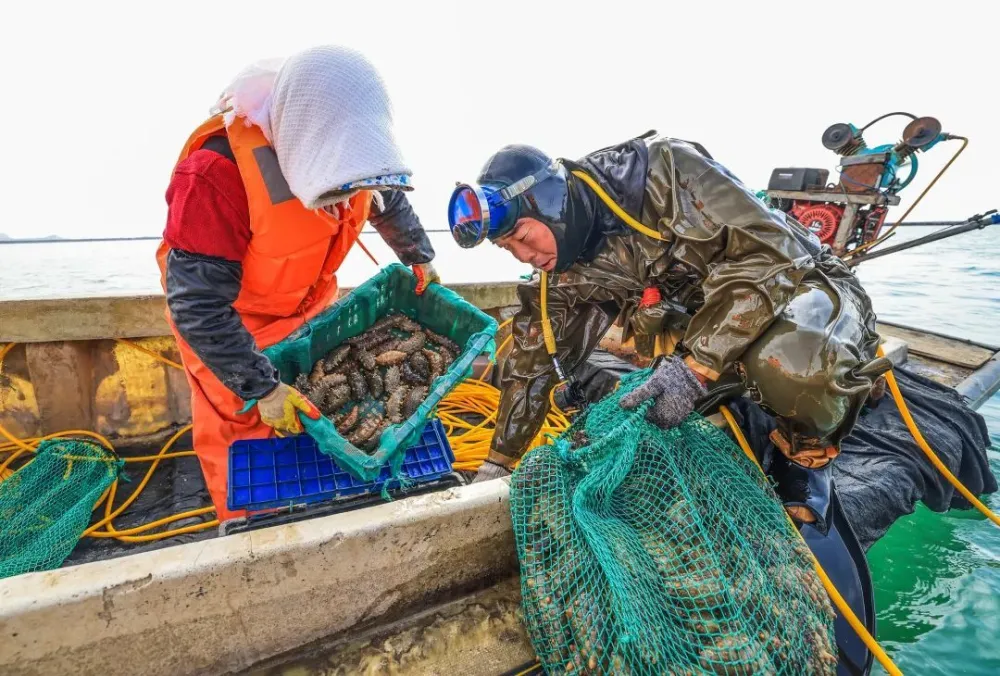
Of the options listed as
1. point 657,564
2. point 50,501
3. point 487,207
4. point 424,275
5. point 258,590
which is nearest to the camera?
point 258,590

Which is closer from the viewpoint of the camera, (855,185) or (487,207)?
(487,207)

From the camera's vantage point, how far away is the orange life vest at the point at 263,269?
69.7 inches

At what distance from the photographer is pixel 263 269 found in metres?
2.05

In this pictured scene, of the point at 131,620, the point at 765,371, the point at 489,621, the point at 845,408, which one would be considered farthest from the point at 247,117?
the point at 845,408

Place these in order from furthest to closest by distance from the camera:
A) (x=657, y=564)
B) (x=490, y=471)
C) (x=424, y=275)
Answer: (x=424, y=275) → (x=490, y=471) → (x=657, y=564)

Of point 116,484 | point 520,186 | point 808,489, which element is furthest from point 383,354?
point 808,489

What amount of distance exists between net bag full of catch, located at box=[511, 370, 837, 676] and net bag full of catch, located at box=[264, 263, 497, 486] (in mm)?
713

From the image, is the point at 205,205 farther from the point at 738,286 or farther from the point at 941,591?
the point at 941,591

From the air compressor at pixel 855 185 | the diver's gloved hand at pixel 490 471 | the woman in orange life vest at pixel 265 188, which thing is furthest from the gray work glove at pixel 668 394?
the air compressor at pixel 855 185

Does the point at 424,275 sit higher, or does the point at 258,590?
the point at 424,275

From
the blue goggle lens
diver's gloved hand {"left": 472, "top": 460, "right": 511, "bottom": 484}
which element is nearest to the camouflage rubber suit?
the blue goggle lens

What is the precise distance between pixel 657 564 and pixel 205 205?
2.08 metres

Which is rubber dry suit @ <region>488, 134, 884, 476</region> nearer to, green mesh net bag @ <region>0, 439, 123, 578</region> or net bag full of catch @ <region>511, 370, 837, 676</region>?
net bag full of catch @ <region>511, 370, 837, 676</region>

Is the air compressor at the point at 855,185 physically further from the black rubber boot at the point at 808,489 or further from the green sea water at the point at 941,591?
the black rubber boot at the point at 808,489
